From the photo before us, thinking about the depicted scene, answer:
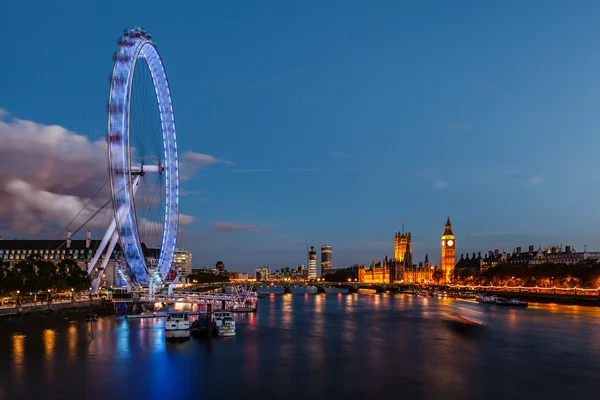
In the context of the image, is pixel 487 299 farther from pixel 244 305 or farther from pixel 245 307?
pixel 245 307

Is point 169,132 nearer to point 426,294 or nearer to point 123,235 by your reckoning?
point 123,235

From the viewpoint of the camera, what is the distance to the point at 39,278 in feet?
262

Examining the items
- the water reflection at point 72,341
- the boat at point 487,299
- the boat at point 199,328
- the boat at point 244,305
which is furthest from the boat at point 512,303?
the water reflection at point 72,341

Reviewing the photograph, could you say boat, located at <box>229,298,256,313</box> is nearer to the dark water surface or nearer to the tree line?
the dark water surface

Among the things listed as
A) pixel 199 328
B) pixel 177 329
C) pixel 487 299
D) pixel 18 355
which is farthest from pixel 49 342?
pixel 487 299

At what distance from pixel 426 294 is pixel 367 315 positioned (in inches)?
3076

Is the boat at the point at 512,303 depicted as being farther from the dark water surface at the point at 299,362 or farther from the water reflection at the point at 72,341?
the water reflection at the point at 72,341

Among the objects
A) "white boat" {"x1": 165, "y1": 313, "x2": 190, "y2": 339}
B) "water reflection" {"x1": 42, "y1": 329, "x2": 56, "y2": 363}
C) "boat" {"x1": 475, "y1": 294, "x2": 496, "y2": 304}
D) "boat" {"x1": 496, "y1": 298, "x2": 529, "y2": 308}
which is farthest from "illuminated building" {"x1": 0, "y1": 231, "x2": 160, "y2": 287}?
"white boat" {"x1": 165, "y1": 313, "x2": 190, "y2": 339}

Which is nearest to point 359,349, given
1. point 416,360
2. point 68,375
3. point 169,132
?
point 416,360

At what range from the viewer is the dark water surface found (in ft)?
115

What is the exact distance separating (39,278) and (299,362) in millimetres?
49480

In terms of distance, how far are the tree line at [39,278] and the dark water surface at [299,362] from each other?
792cm

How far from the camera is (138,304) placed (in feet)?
313

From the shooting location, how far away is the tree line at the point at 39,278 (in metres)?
72.4
